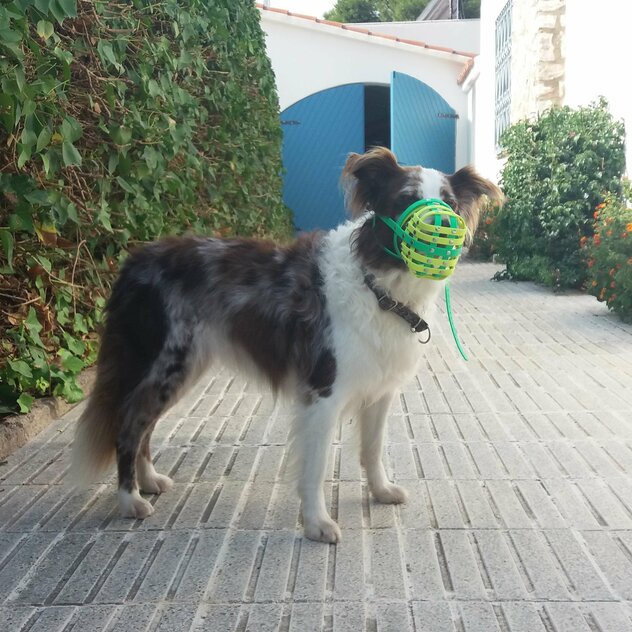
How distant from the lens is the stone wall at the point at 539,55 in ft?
38.1

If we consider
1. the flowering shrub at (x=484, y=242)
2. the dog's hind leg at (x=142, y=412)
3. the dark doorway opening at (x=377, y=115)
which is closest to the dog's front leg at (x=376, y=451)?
the dog's hind leg at (x=142, y=412)

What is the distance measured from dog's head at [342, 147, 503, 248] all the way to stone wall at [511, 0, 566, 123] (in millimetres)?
8822

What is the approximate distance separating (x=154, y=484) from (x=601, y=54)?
8496 millimetres

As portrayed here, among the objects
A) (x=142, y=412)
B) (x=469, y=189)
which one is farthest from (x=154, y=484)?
(x=469, y=189)

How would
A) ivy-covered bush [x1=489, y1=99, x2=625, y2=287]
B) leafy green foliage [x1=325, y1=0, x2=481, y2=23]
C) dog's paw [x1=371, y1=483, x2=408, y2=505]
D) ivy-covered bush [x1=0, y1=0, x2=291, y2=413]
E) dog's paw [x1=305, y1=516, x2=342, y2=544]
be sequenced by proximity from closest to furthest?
dog's paw [x1=305, y1=516, x2=342, y2=544] < dog's paw [x1=371, y1=483, x2=408, y2=505] < ivy-covered bush [x1=0, y1=0, x2=291, y2=413] < ivy-covered bush [x1=489, y1=99, x2=625, y2=287] < leafy green foliage [x1=325, y1=0, x2=481, y2=23]

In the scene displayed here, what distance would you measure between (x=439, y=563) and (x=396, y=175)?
1622mm

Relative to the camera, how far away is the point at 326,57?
17.1 m

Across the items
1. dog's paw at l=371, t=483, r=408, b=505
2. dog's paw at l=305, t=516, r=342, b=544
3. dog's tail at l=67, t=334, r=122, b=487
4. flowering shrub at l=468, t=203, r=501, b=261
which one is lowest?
flowering shrub at l=468, t=203, r=501, b=261

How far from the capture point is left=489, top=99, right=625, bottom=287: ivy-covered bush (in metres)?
9.90

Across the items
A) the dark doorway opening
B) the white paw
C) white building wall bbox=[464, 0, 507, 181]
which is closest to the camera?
the white paw

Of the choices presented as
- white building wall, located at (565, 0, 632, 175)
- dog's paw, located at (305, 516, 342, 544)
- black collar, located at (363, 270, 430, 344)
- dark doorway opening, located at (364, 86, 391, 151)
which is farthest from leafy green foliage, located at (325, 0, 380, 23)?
dog's paw, located at (305, 516, 342, 544)

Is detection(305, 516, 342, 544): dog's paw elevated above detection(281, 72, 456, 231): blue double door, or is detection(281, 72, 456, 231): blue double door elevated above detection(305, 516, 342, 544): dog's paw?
detection(281, 72, 456, 231): blue double door

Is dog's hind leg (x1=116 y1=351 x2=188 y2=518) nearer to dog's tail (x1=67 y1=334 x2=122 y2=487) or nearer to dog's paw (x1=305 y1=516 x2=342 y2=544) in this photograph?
dog's tail (x1=67 y1=334 x2=122 y2=487)

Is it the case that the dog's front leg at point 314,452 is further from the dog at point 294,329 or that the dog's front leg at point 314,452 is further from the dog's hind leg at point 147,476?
the dog's hind leg at point 147,476
